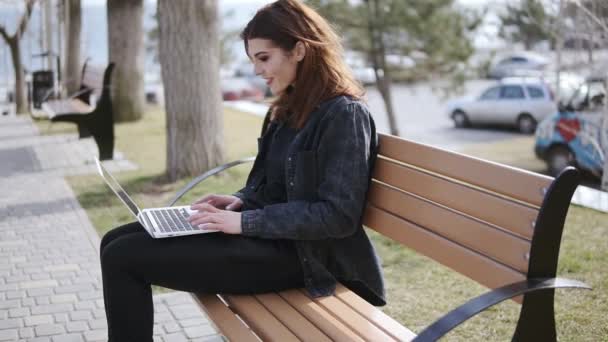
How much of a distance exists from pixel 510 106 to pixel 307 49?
54.8 feet

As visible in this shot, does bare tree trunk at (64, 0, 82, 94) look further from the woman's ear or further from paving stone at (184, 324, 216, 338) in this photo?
the woman's ear

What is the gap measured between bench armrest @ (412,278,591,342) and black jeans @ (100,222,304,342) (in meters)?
0.84

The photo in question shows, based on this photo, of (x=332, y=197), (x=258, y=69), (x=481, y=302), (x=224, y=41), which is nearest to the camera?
(x=481, y=302)

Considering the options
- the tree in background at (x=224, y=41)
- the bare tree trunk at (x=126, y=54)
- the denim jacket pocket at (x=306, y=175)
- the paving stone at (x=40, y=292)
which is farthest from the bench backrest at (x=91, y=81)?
the tree in background at (x=224, y=41)

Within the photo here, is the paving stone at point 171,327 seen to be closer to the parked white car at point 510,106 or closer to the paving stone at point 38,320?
the paving stone at point 38,320

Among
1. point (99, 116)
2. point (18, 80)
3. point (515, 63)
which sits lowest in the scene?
point (515, 63)

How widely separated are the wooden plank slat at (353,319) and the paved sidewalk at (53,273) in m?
1.08

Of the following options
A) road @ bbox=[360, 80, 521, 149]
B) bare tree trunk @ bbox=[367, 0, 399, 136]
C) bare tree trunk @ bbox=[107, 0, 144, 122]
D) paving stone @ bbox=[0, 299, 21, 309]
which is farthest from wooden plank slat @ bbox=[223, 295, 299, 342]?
bare tree trunk @ bbox=[367, 0, 399, 136]

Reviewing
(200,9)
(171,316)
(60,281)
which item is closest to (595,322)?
(171,316)

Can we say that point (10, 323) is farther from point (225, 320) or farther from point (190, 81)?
point (190, 81)

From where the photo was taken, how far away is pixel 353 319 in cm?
249

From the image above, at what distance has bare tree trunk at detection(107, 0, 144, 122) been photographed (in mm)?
12852

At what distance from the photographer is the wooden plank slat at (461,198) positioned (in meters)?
2.21

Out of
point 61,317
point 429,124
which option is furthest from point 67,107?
point 429,124
